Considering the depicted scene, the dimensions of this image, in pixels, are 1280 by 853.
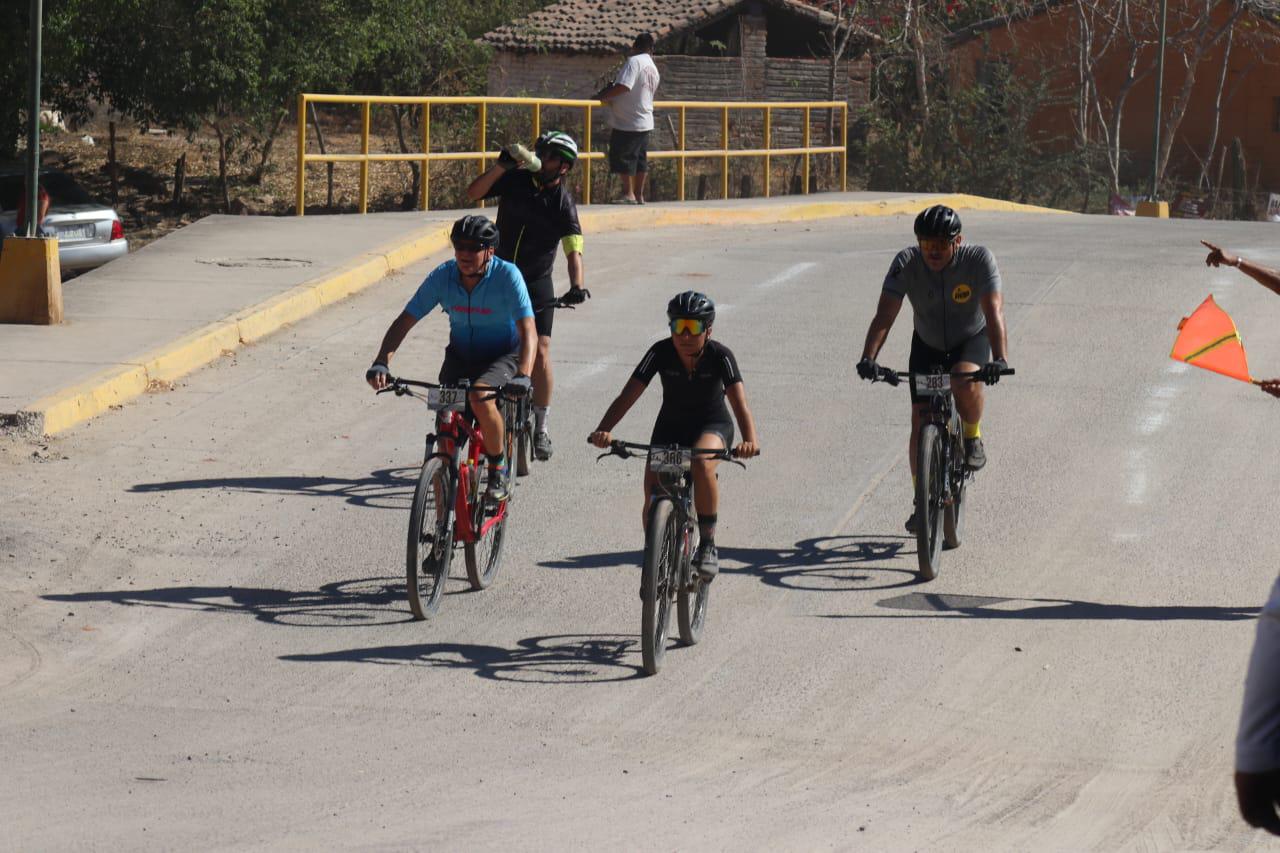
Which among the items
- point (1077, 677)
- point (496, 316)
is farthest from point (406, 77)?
point (1077, 677)

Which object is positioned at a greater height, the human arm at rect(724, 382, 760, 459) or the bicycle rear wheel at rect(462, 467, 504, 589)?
the human arm at rect(724, 382, 760, 459)

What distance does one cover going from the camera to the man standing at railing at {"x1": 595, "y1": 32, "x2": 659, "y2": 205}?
22.3 meters

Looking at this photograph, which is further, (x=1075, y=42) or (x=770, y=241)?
(x=1075, y=42)

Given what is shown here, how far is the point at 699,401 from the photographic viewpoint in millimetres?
7980

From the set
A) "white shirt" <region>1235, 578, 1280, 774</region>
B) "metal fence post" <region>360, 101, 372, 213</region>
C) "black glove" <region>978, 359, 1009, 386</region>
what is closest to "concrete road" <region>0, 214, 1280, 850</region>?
"black glove" <region>978, 359, 1009, 386</region>

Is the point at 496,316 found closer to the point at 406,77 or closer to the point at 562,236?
the point at 562,236

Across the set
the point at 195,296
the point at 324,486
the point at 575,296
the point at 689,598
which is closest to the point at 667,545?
the point at 689,598

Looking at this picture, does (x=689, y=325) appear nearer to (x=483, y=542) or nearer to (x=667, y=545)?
(x=667, y=545)

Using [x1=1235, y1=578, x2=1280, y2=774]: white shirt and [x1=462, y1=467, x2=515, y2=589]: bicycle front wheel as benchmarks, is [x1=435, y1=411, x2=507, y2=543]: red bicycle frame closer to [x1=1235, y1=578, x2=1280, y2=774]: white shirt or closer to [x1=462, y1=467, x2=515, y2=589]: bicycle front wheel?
[x1=462, y1=467, x2=515, y2=589]: bicycle front wheel

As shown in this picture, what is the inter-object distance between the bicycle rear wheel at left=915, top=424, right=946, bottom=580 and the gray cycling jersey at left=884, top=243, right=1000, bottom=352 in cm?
66

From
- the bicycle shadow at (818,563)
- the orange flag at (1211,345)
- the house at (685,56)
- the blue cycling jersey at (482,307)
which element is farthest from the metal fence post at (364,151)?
the house at (685,56)

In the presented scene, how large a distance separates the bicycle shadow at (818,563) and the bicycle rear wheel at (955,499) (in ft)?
0.75

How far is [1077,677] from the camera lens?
7.77 meters

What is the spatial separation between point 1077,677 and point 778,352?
23.1 ft
